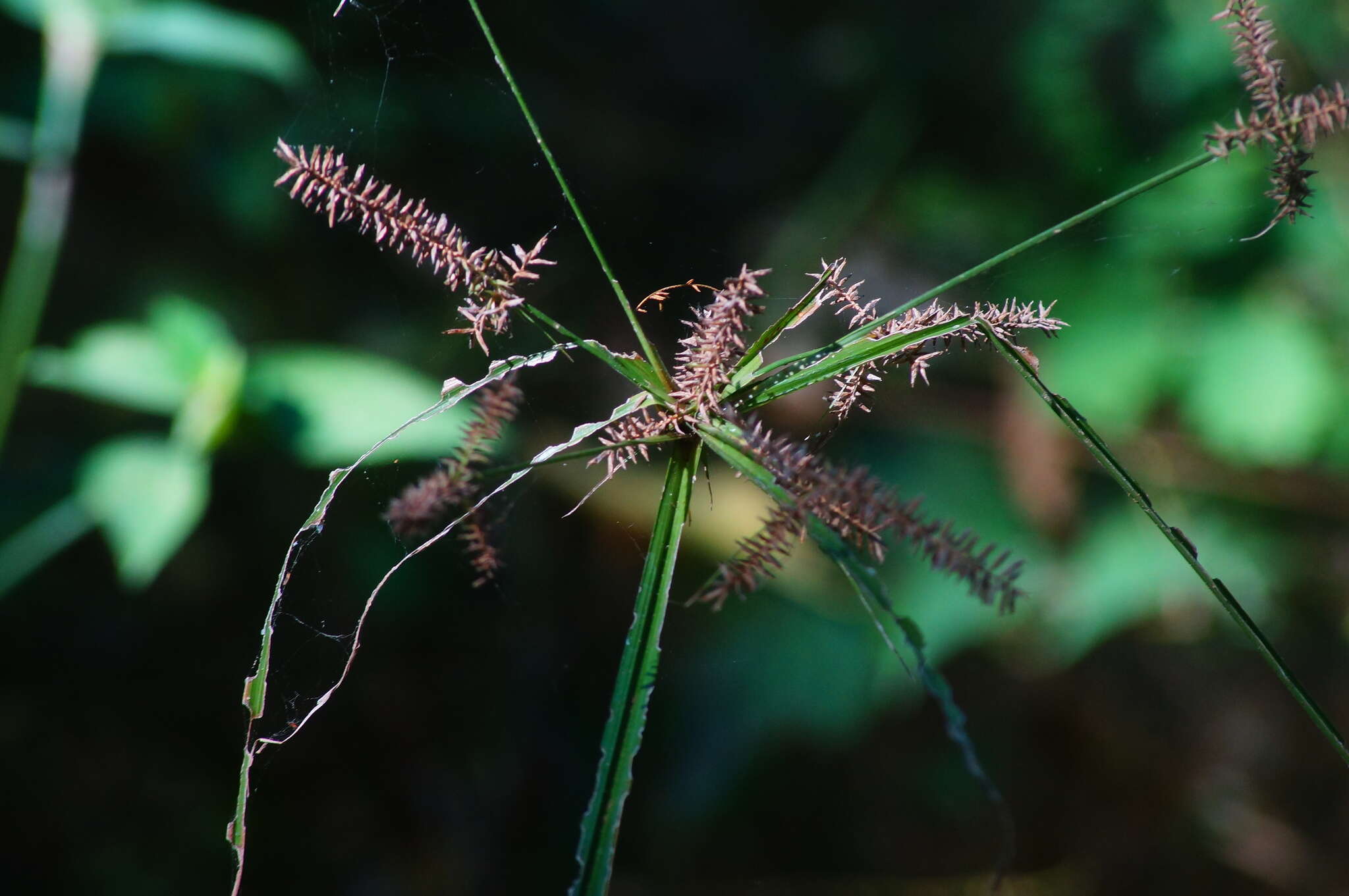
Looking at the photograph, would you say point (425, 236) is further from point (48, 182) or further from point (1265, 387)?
point (1265, 387)

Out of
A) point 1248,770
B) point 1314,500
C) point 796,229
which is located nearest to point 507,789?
point 796,229

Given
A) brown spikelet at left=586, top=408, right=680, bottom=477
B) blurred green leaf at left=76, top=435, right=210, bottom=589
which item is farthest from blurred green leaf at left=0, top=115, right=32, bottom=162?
brown spikelet at left=586, top=408, right=680, bottom=477

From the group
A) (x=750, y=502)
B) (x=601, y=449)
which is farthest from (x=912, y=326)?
(x=750, y=502)

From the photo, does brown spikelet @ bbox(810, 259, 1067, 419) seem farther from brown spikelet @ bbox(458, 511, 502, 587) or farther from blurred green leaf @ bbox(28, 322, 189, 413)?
blurred green leaf @ bbox(28, 322, 189, 413)

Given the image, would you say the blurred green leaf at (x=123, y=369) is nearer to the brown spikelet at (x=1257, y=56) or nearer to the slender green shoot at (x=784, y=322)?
the slender green shoot at (x=784, y=322)

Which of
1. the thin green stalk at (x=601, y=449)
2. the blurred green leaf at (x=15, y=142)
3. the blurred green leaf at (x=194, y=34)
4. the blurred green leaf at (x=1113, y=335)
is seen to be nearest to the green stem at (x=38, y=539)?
the blurred green leaf at (x=15, y=142)
